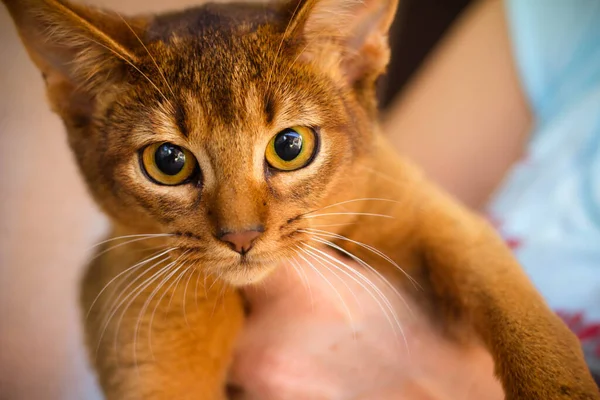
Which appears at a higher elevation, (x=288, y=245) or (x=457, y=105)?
(x=457, y=105)

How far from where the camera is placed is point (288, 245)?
0.62 m

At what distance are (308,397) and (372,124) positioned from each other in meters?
0.43

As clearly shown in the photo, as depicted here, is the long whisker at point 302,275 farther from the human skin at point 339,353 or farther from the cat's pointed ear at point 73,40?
the cat's pointed ear at point 73,40

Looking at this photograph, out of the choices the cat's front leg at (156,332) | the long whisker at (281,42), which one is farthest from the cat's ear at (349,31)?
the cat's front leg at (156,332)

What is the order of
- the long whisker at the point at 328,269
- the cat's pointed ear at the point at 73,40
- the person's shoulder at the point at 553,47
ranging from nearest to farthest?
1. the cat's pointed ear at the point at 73,40
2. the long whisker at the point at 328,269
3. the person's shoulder at the point at 553,47

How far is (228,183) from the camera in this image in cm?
57

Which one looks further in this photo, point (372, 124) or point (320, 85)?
point (372, 124)

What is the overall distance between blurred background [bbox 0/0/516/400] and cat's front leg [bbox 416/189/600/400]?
0.53 metres

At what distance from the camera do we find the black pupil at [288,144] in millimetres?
609

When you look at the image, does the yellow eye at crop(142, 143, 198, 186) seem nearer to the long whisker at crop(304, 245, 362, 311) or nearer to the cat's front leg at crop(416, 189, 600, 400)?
the long whisker at crop(304, 245, 362, 311)

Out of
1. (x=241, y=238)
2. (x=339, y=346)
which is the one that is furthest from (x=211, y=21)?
(x=339, y=346)

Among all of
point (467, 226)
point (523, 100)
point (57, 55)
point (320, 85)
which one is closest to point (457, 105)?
point (523, 100)

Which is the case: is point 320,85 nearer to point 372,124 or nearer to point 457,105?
point 372,124

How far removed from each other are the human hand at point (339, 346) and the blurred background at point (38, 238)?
264 mm
